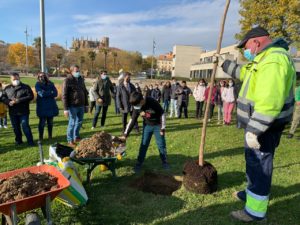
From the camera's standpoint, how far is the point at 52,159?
4527 millimetres

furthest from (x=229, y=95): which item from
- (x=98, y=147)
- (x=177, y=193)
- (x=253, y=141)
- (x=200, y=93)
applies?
(x=253, y=141)

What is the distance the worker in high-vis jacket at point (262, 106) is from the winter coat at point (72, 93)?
474 cm

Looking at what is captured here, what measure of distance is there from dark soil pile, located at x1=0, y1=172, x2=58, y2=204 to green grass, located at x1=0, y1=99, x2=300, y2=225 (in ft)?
2.72

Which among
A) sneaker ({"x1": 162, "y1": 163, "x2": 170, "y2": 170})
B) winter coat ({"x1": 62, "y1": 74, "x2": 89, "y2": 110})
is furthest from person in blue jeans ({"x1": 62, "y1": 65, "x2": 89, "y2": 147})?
sneaker ({"x1": 162, "y1": 163, "x2": 170, "y2": 170})

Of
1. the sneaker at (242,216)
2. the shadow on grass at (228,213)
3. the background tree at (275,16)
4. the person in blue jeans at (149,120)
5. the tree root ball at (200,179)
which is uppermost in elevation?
the background tree at (275,16)

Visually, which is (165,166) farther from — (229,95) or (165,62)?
(165,62)

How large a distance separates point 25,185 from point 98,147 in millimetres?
2025

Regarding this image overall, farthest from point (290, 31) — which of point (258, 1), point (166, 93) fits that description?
point (166, 93)

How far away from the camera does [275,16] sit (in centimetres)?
1894

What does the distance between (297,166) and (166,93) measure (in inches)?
344

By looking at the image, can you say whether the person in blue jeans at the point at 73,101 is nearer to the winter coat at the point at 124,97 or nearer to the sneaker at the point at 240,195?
the winter coat at the point at 124,97

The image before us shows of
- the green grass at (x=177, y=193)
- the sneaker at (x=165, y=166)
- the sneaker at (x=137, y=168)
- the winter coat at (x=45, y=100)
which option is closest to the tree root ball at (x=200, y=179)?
the green grass at (x=177, y=193)

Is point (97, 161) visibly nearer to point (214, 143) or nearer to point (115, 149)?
point (115, 149)

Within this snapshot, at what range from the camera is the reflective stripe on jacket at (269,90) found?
300 centimetres
